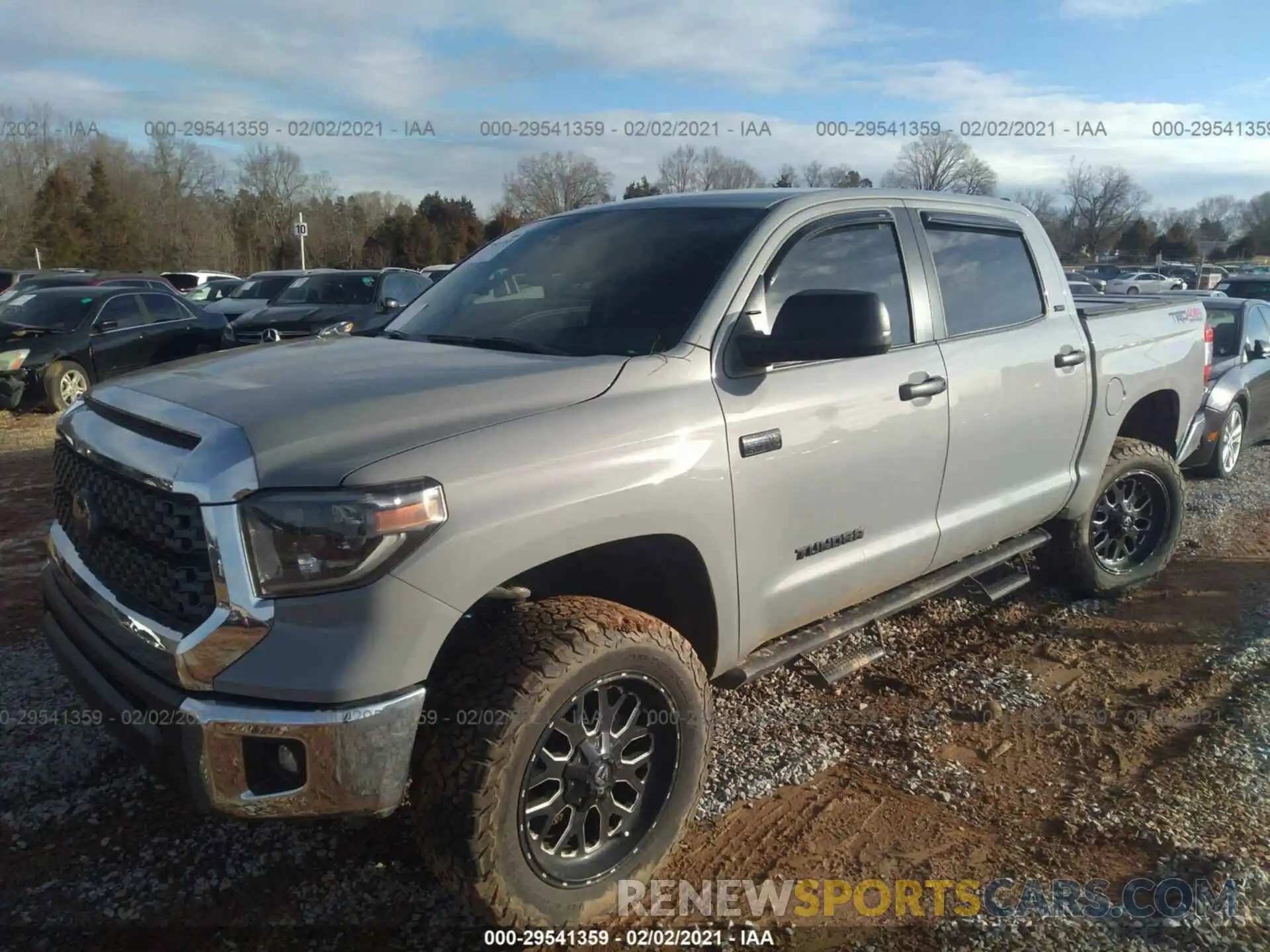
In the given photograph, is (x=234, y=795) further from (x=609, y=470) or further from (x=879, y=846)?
(x=879, y=846)

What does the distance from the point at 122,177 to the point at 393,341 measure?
5927 centimetres

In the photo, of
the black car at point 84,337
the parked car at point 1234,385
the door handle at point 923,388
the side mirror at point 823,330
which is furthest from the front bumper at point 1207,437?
the black car at point 84,337

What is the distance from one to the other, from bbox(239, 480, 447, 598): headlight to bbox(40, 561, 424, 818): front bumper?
11.3 inches

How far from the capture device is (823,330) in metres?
2.87

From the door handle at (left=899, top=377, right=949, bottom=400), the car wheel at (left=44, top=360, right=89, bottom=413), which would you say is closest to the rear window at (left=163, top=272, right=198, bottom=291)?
the car wheel at (left=44, top=360, right=89, bottom=413)

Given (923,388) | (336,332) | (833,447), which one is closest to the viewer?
(833,447)

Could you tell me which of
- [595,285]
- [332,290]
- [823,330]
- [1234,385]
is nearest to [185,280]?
[332,290]

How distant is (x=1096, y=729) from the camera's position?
12.5 ft

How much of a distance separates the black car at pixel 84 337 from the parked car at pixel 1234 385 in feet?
37.4

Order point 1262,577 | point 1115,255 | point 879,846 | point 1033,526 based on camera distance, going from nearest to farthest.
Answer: point 879,846
point 1033,526
point 1262,577
point 1115,255

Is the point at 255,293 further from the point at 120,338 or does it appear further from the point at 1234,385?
the point at 1234,385

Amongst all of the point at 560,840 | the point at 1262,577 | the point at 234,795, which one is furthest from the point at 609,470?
the point at 1262,577

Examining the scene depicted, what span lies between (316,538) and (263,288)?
704 inches

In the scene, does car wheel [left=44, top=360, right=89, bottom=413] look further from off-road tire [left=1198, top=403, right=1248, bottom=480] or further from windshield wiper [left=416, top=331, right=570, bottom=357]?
off-road tire [left=1198, top=403, right=1248, bottom=480]
